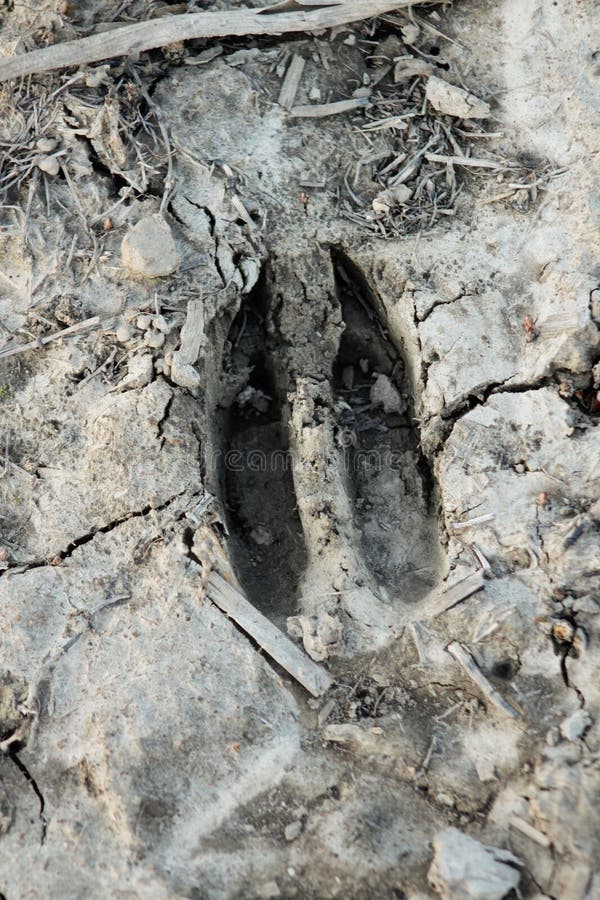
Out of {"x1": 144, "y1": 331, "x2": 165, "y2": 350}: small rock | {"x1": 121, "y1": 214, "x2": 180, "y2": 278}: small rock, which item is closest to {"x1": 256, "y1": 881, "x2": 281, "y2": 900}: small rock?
{"x1": 144, "y1": 331, "x2": 165, "y2": 350}: small rock

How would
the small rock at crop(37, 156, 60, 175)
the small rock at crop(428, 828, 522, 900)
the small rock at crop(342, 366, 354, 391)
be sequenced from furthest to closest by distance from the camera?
the small rock at crop(342, 366, 354, 391), the small rock at crop(37, 156, 60, 175), the small rock at crop(428, 828, 522, 900)

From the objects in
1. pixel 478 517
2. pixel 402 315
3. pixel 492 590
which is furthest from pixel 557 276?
pixel 492 590

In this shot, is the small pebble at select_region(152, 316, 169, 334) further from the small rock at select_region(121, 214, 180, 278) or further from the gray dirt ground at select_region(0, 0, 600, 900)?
the small rock at select_region(121, 214, 180, 278)

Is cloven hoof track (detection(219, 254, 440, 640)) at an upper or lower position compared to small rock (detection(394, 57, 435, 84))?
lower

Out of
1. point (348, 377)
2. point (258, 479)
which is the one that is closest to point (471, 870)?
point (258, 479)

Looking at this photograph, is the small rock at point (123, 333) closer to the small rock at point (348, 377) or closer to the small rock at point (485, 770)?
the small rock at point (348, 377)

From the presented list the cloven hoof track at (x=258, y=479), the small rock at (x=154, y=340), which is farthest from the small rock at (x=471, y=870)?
the small rock at (x=154, y=340)

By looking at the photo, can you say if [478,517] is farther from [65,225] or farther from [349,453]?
[65,225]

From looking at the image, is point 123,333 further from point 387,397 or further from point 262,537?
point 387,397
